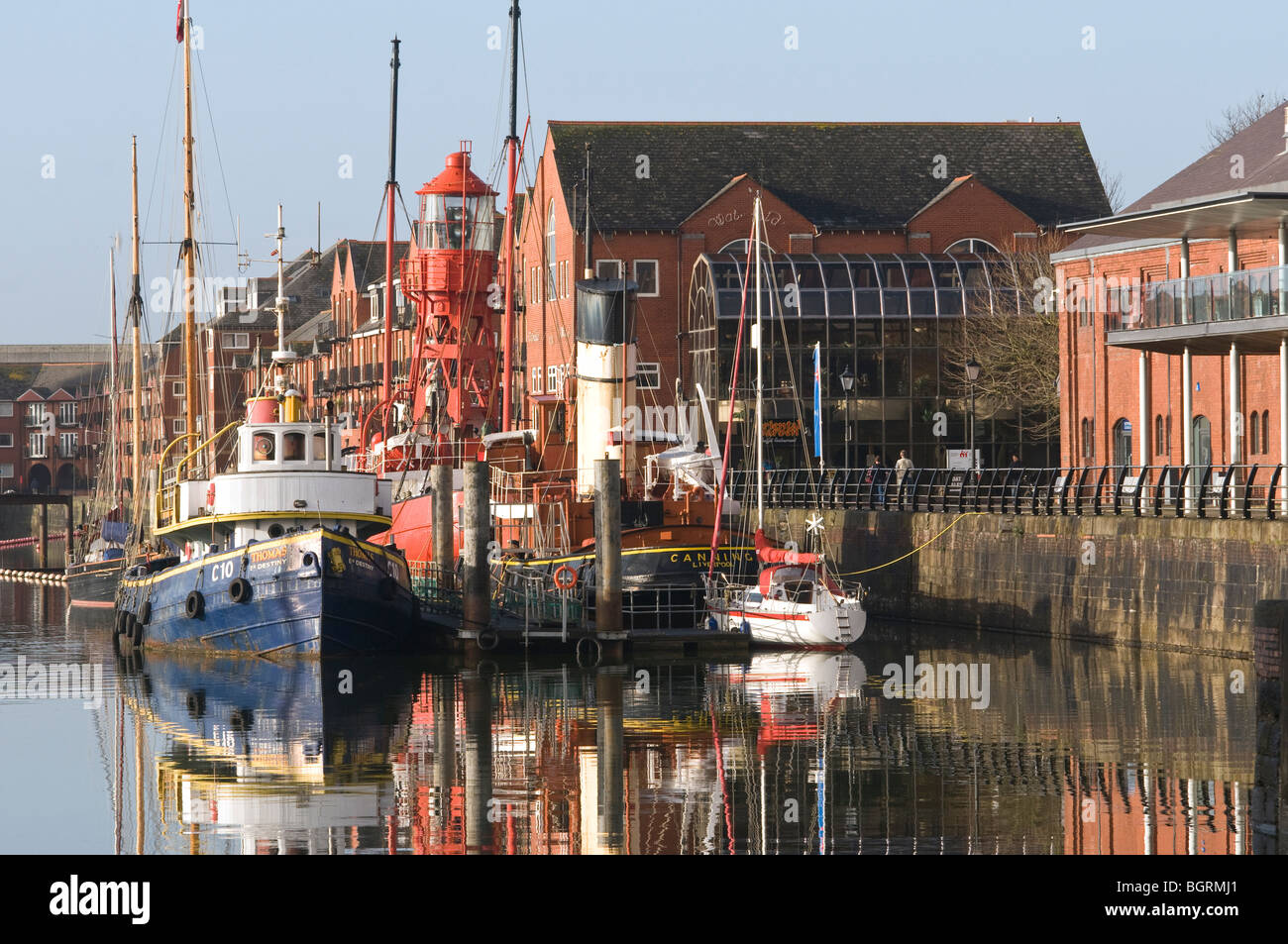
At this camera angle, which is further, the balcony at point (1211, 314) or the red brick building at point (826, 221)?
the red brick building at point (826, 221)

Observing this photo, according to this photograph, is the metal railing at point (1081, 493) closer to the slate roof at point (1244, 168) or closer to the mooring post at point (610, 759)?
the slate roof at point (1244, 168)

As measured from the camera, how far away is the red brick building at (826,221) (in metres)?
66.3

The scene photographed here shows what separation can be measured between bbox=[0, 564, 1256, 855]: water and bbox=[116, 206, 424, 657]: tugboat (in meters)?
0.71

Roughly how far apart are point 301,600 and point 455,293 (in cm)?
2115

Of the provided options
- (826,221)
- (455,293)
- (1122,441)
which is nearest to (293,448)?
(455,293)

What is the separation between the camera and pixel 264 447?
120ft

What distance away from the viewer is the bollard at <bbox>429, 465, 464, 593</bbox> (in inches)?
1534

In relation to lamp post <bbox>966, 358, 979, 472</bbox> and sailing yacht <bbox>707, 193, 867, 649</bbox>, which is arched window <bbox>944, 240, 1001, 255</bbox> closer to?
lamp post <bbox>966, 358, 979, 472</bbox>

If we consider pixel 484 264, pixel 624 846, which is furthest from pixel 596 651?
pixel 484 264

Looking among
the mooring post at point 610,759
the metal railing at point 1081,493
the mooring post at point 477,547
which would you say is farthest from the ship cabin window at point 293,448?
the metal railing at point 1081,493

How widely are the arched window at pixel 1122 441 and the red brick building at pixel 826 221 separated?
421 inches

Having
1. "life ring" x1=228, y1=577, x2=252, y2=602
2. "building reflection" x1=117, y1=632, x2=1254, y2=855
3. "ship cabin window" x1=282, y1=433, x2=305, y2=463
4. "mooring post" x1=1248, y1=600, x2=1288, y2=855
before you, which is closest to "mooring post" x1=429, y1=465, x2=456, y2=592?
"ship cabin window" x1=282, y1=433, x2=305, y2=463

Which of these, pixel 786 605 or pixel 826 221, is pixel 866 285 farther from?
pixel 786 605
